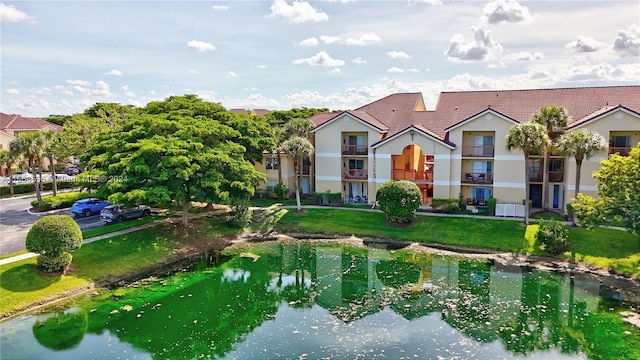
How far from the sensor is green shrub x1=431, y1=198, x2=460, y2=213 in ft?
128

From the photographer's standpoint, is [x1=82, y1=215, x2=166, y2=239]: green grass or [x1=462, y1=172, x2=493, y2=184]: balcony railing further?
[x1=462, y1=172, x2=493, y2=184]: balcony railing

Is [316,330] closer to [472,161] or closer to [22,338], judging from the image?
[22,338]

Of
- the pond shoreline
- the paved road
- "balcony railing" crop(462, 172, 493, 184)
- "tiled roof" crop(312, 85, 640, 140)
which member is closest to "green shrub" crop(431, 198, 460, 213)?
"balcony railing" crop(462, 172, 493, 184)

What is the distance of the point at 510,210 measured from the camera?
3722 cm

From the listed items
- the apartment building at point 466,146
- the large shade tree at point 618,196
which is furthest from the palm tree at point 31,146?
the large shade tree at point 618,196

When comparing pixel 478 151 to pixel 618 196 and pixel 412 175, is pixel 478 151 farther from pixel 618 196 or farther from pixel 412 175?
pixel 618 196

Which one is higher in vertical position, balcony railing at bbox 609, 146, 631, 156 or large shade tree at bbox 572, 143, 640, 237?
balcony railing at bbox 609, 146, 631, 156

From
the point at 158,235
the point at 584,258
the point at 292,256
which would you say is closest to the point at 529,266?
the point at 584,258

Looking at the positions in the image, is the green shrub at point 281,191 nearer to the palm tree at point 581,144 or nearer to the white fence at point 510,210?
the white fence at point 510,210

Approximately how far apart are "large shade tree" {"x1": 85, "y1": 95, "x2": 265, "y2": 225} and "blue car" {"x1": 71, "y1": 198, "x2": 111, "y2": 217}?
4.64 meters

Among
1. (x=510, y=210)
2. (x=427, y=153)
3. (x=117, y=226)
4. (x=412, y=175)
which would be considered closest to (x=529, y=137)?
(x=510, y=210)

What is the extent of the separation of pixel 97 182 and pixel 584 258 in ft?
108

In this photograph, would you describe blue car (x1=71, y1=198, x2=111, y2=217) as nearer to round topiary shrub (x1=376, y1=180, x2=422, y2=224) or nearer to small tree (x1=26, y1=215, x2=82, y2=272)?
small tree (x1=26, y1=215, x2=82, y2=272)

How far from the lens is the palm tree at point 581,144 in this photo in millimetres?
31750
